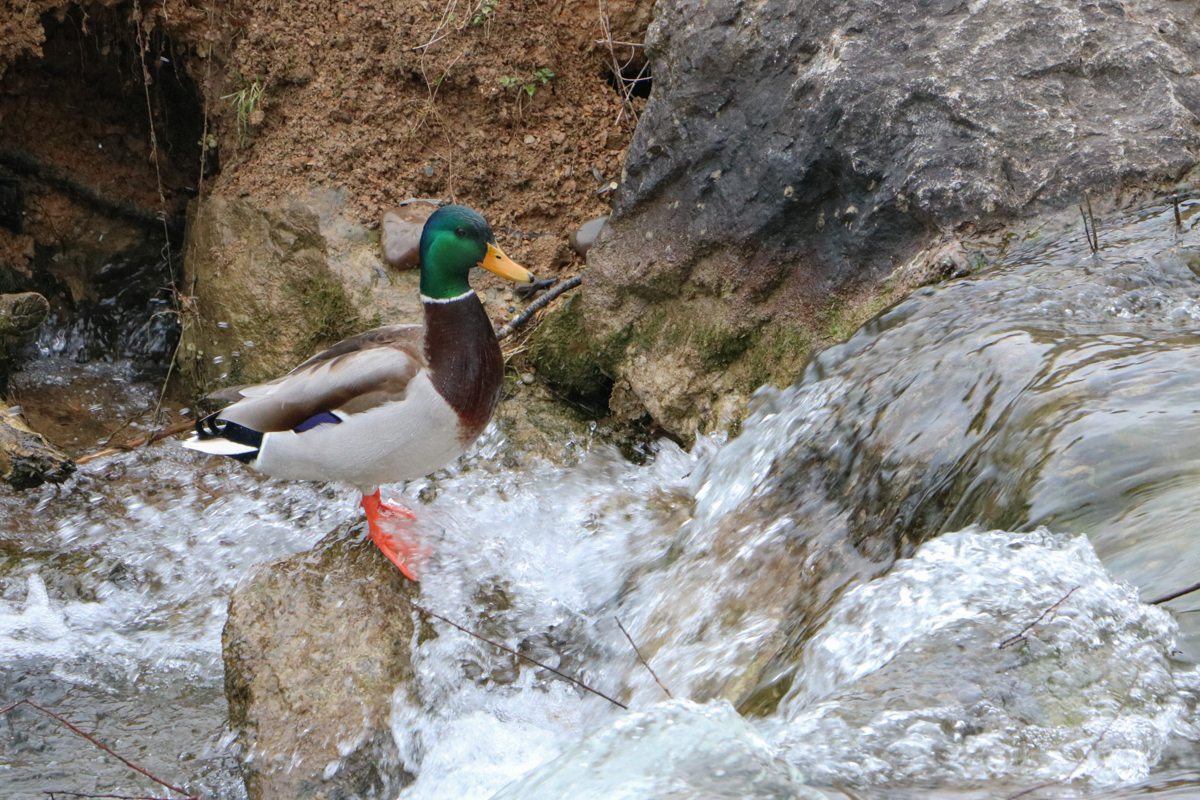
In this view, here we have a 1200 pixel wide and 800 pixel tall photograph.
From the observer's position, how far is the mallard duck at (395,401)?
10.7 feet

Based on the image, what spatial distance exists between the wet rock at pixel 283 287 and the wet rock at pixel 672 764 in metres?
3.29

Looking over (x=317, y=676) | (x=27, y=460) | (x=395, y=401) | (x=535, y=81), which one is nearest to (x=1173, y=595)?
(x=317, y=676)

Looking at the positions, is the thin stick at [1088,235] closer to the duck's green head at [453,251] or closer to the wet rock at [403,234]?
the duck's green head at [453,251]

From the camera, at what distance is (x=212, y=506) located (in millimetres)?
4414

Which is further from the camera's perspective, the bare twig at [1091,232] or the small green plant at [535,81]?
the small green plant at [535,81]

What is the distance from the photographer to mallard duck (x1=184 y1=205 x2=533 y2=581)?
3256 mm

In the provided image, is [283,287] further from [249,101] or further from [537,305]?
[537,305]

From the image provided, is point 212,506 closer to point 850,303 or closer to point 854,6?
point 850,303

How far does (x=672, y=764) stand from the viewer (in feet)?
5.49

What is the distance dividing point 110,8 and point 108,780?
12.8 ft

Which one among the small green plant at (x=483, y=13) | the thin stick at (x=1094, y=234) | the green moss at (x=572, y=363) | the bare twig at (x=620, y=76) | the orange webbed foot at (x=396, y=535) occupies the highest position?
the small green plant at (x=483, y=13)

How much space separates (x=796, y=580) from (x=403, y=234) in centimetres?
304

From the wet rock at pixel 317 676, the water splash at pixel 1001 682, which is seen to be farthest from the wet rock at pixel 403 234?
the water splash at pixel 1001 682

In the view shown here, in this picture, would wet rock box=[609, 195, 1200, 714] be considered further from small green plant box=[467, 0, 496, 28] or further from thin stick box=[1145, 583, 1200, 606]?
small green plant box=[467, 0, 496, 28]
